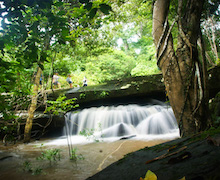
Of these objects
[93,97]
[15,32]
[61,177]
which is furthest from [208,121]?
[93,97]

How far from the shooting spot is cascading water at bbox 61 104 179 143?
5.95 meters

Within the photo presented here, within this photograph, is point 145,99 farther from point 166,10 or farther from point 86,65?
point 86,65

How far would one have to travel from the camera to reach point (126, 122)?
6785 millimetres

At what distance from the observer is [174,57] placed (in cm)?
255

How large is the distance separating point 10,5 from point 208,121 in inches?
113

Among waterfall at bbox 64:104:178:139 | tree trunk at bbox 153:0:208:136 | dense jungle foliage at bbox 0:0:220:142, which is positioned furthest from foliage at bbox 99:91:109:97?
tree trunk at bbox 153:0:208:136

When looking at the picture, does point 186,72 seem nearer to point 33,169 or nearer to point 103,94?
point 33,169

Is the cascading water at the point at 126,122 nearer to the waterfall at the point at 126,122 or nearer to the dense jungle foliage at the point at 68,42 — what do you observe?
the waterfall at the point at 126,122

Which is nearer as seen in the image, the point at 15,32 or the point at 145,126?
the point at 15,32

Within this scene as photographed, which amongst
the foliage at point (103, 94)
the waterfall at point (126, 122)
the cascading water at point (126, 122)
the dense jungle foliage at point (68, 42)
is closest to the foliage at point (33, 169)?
the dense jungle foliage at point (68, 42)

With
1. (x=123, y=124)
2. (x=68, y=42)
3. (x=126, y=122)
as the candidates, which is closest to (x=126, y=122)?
(x=126, y=122)

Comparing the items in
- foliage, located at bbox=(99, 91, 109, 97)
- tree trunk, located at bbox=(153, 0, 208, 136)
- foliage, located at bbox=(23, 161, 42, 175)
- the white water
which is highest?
tree trunk, located at bbox=(153, 0, 208, 136)

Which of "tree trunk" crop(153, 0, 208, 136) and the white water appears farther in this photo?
the white water

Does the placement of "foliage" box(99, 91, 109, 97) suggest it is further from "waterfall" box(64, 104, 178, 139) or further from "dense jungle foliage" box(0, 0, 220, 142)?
"dense jungle foliage" box(0, 0, 220, 142)
